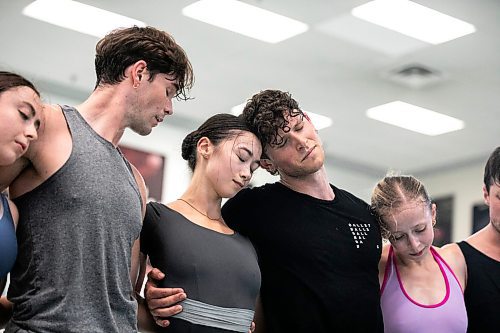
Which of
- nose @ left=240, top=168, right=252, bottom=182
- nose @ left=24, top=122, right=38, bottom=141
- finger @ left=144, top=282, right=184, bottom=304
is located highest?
nose @ left=24, top=122, right=38, bottom=141

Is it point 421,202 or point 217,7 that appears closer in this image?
point 421,202

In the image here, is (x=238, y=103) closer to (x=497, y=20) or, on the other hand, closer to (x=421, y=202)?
(x=497, y=20)

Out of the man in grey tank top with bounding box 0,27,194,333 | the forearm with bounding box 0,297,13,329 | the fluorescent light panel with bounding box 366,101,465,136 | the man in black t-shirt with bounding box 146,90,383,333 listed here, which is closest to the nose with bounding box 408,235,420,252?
the man in black t-shirt with bounding box 146,90,383,333

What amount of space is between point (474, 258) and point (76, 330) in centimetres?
140

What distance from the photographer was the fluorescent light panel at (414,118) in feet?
23.7

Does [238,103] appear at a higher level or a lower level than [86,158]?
lower

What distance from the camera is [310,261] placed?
100 inches

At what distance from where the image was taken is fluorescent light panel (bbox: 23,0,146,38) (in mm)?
5680

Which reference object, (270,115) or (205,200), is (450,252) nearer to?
(270,115)

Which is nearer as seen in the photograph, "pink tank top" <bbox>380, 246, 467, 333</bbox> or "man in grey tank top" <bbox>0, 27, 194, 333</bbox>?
"man in grey tank top" <bbox>0, 27, 194, 333</bbox>

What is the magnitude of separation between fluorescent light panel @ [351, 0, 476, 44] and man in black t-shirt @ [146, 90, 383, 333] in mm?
2875

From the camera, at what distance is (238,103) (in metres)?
7.49

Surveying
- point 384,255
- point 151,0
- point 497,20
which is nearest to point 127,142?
→ point 151,0

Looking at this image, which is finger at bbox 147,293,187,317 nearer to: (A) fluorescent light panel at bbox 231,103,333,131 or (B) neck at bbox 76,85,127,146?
(B) neck at bbox 76,85,127,146
